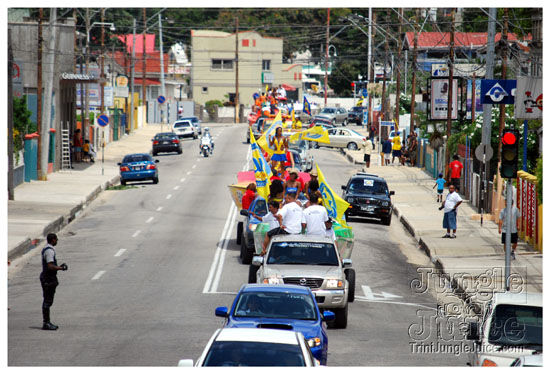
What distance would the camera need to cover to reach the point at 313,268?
58.4 feet

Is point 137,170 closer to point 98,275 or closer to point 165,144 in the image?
point 165,144

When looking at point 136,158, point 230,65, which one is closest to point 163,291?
point 136,158

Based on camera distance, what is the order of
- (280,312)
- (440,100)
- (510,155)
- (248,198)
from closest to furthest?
(280,312), (510,155), (248,198), (440,100)

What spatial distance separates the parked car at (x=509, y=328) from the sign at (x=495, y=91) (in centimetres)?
1872

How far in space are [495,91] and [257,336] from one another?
21677 mm

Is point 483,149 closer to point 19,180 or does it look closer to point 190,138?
point 19,180

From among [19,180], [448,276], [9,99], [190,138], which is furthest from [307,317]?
[190,138]

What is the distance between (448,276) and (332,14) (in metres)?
106

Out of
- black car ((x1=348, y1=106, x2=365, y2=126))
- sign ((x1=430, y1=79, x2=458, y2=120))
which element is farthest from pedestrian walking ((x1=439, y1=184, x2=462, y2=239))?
black car ((x1=348, y1=106, x2=365, y2=126))

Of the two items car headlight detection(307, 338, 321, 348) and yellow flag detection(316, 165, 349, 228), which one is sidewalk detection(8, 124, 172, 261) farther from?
car headlight detection(307, 338, 321, 348)

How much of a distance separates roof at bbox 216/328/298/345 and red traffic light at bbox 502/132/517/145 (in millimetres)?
8638

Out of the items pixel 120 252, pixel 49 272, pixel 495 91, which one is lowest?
pixel 120 252

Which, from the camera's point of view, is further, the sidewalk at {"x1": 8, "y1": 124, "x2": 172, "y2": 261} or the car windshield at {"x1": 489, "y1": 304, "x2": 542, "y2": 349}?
the sidewalk at {"x1": 8, "y1": 124, "x2": 172, "y2": 261}

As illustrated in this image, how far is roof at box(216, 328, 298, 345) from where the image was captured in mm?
10992
